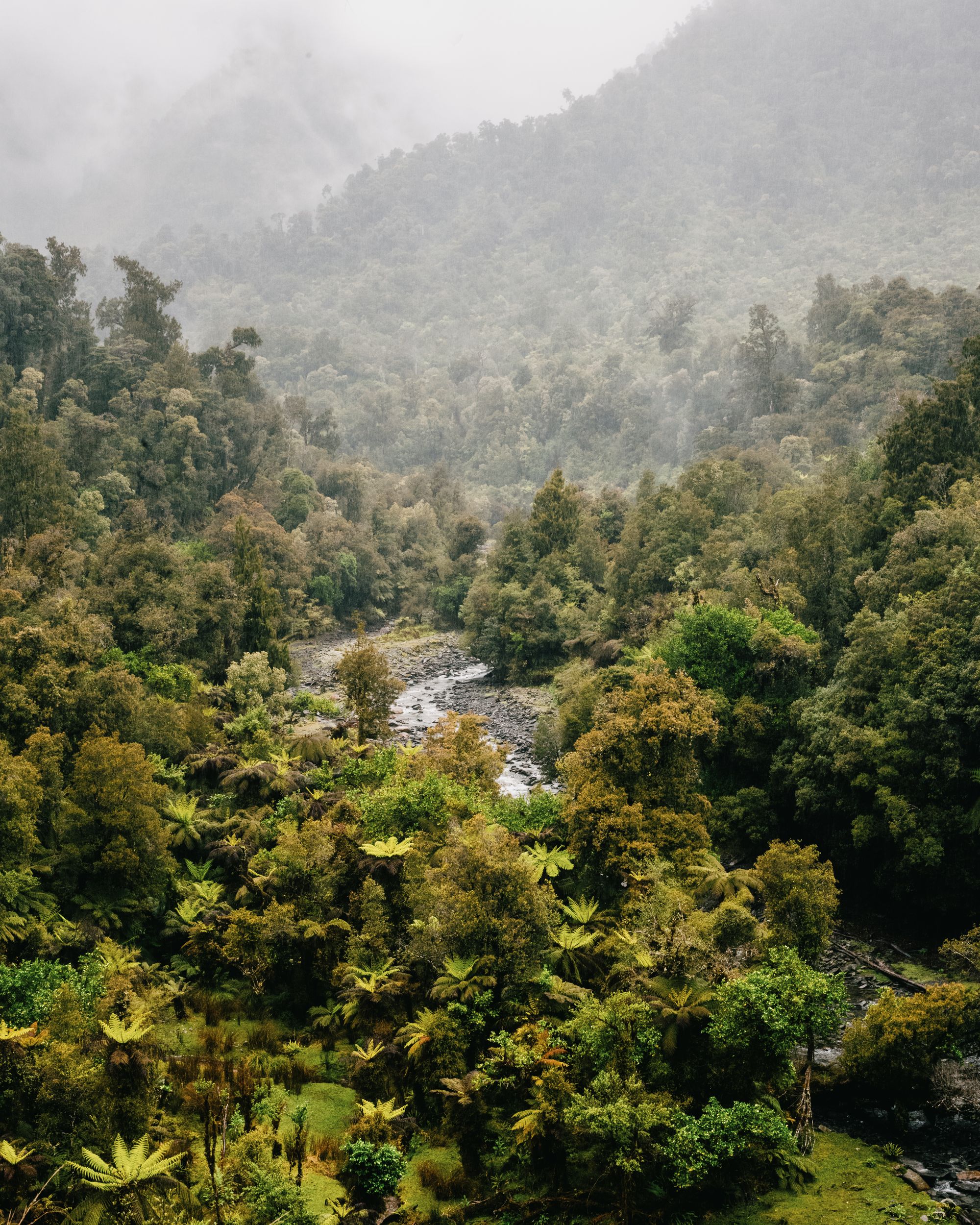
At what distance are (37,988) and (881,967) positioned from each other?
58.7 ft

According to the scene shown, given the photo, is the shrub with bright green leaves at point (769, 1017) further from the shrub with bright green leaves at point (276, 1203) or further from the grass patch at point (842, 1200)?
the shrub with bright green leaves at point (276, 1203)

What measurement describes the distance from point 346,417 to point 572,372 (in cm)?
3560

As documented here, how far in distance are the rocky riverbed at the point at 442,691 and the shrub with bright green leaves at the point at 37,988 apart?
18841 mm

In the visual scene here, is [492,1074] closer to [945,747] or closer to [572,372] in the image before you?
[945,747]

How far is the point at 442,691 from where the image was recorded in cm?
5109

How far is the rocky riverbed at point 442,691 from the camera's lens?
3888 centimetres

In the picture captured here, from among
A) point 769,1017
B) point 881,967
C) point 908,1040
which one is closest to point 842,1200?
point 908,1040

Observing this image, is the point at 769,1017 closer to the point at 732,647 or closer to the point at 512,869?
the point at 512,869

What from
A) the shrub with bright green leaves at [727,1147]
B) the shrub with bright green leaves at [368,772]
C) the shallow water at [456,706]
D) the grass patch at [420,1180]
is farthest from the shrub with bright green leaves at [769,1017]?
the shallow water at [456,706]

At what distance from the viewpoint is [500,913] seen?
1641cm

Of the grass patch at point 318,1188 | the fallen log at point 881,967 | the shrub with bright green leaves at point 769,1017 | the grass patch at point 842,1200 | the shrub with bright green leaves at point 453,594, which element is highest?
the shrub with bright green leaves at point 453,594

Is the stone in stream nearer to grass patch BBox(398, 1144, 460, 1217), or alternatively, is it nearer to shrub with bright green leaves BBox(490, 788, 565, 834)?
grass patch BBox(398, 1144, 460, 1217)


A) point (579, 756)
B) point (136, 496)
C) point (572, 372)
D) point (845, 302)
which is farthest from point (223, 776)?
point (572, 372)

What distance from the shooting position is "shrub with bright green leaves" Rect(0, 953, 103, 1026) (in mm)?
14227
